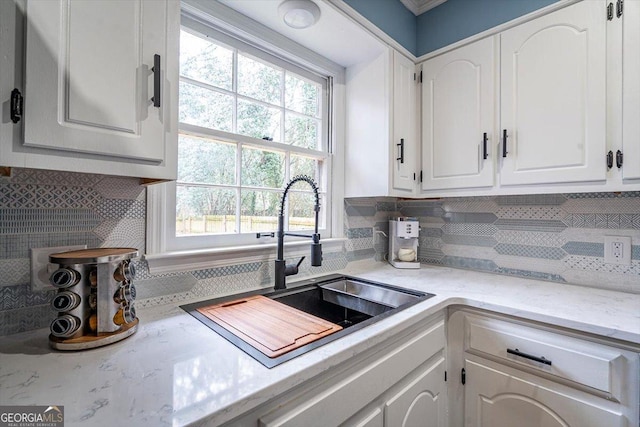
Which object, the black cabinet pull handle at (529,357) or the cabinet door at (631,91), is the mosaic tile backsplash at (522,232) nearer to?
the cabinet door at (631,91)

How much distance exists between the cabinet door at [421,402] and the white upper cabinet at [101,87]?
1.03 m

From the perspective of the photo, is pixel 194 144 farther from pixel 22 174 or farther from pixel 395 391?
pixel 395 391

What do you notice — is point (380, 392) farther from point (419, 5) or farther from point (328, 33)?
point (419, 5)

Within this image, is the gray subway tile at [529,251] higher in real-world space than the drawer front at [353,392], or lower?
higher

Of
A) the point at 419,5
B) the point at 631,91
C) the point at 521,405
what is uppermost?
the point at 419,5

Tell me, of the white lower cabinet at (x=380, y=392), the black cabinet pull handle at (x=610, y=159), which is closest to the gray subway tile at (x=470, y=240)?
the black cabinet pull handle at (x=610, y=159)

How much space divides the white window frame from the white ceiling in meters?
0.04

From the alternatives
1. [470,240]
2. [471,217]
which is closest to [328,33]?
[471,217]

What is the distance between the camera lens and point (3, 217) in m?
0.79

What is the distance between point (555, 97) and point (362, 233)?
1181 millimetres

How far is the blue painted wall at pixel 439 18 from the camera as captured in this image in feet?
4.84

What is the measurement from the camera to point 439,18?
1.77m

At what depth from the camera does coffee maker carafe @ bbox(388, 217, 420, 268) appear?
1815mm

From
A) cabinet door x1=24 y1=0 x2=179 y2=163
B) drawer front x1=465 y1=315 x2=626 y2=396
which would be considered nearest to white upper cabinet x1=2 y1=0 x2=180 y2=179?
cabinet door x1=24 y1=0 x2=179 y2=163
